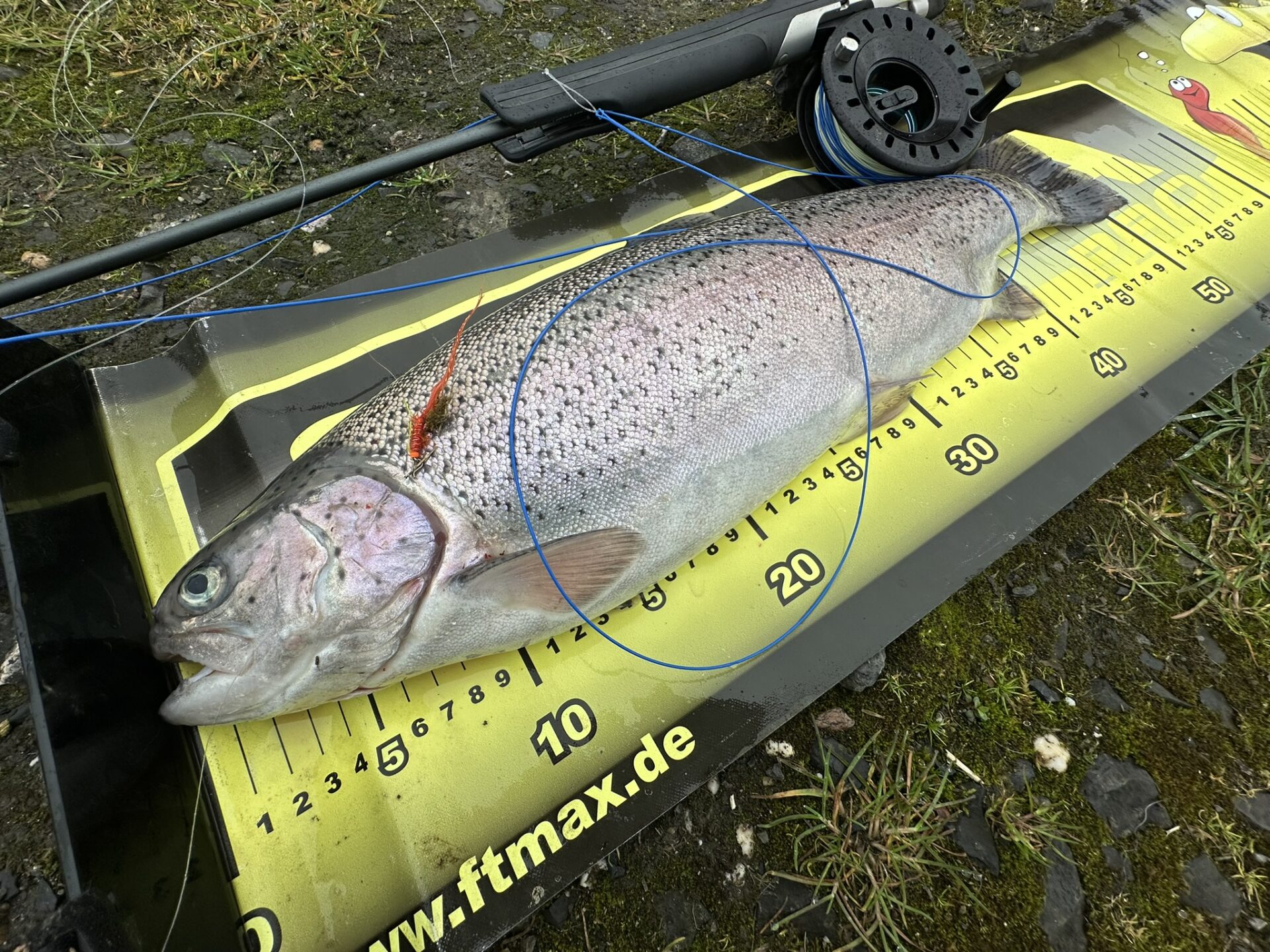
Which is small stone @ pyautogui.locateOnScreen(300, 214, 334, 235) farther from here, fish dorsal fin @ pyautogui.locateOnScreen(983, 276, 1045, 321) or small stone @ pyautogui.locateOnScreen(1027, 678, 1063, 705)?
small stone @ pyautogui.locateOnScreen(1027, 678, 1063, 705)

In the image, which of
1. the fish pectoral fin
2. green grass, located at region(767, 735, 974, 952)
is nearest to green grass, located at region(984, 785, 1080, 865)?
green grass, located at region(767, 735, 974, 952)

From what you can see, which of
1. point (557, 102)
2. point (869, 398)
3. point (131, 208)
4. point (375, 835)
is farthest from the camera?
point (131, 208)

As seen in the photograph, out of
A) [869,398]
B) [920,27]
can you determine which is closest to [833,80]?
[920,27]

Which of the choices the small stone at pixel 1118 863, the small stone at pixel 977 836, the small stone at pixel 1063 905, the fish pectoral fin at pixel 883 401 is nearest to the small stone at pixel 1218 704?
the small stone at pixel 1118 863

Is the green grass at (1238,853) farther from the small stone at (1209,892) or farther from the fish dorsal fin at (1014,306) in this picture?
the fish dorsal fin at (1014,306)

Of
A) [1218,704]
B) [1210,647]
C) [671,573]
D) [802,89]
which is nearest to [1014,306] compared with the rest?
[802,89]

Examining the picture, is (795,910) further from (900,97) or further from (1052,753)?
(900,97)

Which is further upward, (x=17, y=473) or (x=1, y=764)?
(x=17, y=473)

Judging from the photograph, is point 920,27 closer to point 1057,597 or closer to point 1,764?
point 1057,597
